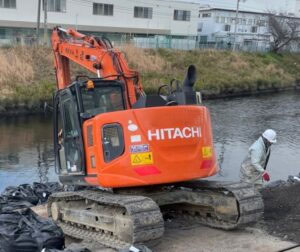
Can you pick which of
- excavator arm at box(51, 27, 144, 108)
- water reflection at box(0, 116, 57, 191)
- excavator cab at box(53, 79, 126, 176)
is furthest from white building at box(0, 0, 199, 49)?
excavator cab at box(53, 79, 126, 176)

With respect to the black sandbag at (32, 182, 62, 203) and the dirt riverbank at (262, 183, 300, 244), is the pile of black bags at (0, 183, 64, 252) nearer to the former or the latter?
the black sandbag at (32, 182, 62, 203)

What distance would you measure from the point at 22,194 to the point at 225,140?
34.4 feet

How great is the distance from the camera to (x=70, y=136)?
7734mm

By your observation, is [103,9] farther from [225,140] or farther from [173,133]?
[173,133]

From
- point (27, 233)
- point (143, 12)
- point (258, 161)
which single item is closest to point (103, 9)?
point (143, 12)

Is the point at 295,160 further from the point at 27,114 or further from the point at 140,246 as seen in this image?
the point at 27,114

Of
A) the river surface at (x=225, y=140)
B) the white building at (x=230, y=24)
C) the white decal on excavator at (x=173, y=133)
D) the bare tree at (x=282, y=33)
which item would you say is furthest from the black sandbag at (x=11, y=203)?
the white building at (x=230, y=24)

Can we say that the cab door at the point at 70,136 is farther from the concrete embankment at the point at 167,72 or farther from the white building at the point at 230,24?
the white building at the point at 230,24

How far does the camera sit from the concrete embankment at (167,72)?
80.3 ft

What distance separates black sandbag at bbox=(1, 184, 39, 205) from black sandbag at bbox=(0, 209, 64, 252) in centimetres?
250

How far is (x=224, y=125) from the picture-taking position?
22.3m

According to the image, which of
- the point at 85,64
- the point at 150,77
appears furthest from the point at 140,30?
the point at 85,64

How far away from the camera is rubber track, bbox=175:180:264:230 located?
7.03m

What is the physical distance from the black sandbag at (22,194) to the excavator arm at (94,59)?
7.06ft
